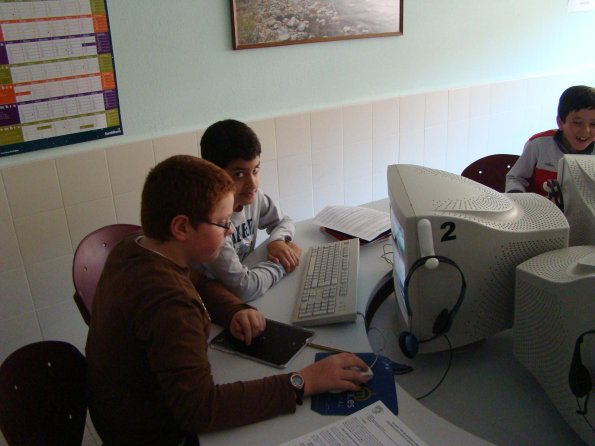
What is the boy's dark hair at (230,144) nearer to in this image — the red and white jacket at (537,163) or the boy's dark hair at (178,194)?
the boy's dark hair at (178,194)

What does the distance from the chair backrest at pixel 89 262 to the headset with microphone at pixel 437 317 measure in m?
0.94

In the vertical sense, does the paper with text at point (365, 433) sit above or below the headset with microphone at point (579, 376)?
below

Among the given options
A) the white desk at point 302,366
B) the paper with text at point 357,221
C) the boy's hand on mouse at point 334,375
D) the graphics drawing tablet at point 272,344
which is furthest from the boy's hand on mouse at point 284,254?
the boy's hand on mouse at point 334,375

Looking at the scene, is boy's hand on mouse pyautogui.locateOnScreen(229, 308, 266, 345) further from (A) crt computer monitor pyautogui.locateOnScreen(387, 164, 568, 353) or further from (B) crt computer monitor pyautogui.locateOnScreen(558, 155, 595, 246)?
(B) crt computer monitor pyautogui.locateOnScreen(558, 155, 595, 246)

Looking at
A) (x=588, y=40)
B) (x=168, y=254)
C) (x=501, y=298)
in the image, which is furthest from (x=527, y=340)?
(x=588, y=40)

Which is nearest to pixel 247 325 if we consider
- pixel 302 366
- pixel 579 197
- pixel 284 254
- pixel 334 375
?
pixel 302 366

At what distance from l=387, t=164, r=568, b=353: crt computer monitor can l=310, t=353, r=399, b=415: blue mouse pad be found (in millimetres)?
170

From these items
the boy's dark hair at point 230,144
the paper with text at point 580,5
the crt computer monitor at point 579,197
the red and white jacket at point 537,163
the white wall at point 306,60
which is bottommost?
the red and white jacket at point 537,163

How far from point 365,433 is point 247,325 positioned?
16.8 inches

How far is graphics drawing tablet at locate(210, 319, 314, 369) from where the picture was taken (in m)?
1.27

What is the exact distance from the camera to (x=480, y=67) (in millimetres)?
3320

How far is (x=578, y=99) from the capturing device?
2176 millimetres

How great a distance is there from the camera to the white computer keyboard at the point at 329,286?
1.39 metres

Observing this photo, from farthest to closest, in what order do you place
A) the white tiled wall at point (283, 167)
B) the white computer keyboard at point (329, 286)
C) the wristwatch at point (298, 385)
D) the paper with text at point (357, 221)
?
1. the white tiled wall at point (283, 167)
2. the paper with text at point (357, 221)
3. the white computer keyboard at point (329, 286)
4. the wristwatch at point (298, 385)
